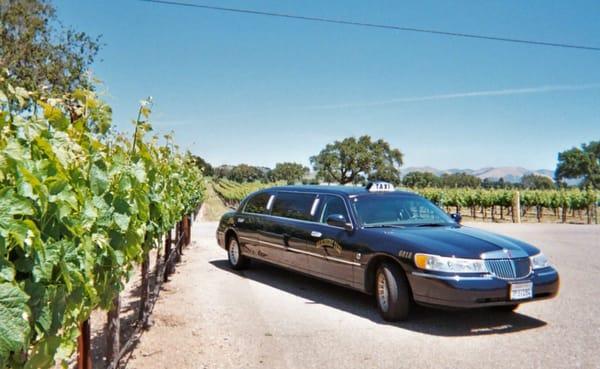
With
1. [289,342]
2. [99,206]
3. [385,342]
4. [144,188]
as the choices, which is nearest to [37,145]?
[99,206]

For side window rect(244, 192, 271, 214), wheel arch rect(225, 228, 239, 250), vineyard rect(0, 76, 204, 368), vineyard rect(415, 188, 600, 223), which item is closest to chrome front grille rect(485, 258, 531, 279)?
vineyard rect(0, 76, 204, 368)

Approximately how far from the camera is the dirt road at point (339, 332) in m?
4.51

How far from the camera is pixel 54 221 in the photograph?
207 cm

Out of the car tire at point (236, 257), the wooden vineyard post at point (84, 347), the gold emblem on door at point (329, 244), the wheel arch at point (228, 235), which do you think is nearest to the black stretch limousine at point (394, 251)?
the gold emblem on door at point (329, 244)

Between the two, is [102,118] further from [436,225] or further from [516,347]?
[436,225]

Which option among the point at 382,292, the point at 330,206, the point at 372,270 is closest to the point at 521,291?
the point at 382,292

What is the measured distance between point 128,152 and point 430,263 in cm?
326

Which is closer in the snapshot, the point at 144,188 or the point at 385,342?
the point at 144,188

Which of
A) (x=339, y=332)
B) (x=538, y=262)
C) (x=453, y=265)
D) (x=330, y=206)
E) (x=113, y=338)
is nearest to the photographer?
(x=113, y=338)

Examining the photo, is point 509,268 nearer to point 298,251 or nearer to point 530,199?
point 298,251

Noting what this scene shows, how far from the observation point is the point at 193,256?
36.4 ft

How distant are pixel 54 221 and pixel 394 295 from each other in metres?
4.22

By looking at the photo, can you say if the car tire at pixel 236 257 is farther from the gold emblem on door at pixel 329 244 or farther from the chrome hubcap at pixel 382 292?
the chrome hubcap at pixel 382 292

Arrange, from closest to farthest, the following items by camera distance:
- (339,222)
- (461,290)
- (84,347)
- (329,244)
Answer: (84,347), (461,290), (339,222), (329,244)
